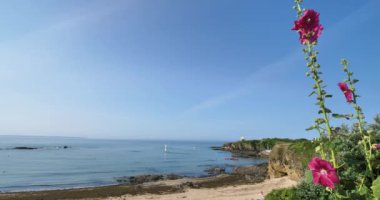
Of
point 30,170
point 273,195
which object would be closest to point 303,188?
point 273,195

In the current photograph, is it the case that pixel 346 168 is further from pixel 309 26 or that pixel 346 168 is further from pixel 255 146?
pixel 255 146

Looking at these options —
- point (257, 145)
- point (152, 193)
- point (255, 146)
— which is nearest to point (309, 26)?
point (152, 193)

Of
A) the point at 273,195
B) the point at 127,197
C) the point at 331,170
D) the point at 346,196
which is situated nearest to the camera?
the point at 331,170

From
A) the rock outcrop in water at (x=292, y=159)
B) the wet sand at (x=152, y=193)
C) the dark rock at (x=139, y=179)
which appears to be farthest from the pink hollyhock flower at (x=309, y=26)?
the dark rock at (x=139, y=179)

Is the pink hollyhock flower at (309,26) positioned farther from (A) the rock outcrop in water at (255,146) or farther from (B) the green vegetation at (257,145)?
(B) the green vegetation at (257,145)

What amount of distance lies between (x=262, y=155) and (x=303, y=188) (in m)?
66.5

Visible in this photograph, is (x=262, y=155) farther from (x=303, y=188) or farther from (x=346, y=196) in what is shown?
(x=346, y=196)

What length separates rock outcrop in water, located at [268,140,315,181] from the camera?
20469 millimetres

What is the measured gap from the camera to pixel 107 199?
2372 cm

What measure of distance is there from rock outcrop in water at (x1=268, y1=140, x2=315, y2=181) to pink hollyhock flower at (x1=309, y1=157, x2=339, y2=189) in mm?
17225

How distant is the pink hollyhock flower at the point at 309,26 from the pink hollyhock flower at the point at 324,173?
3.14ft

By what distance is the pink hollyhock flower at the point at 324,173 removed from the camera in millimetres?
2232

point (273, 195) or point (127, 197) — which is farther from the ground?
point (273, 195)

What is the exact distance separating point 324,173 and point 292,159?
21827 mm
